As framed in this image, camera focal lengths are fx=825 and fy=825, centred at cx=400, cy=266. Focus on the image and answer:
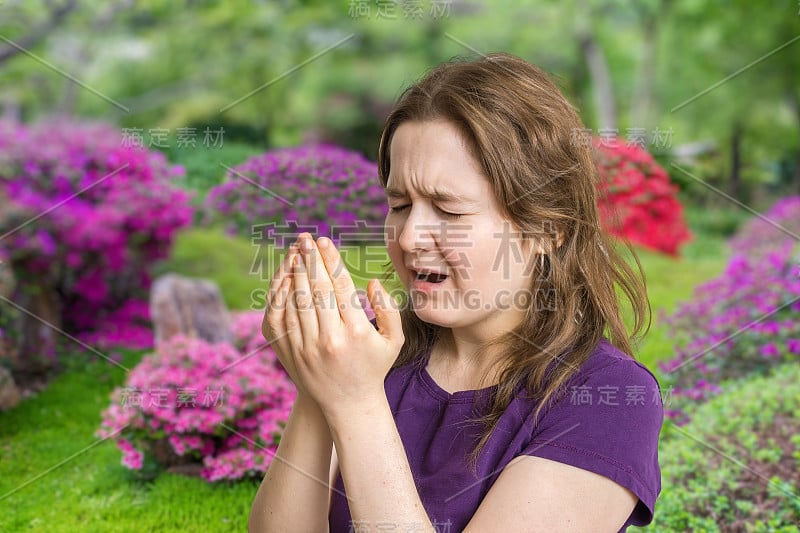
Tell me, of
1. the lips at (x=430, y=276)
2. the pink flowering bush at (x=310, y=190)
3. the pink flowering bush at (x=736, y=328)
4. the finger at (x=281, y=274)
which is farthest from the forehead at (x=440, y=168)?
the pink flowering bush at (x=736, y=328)

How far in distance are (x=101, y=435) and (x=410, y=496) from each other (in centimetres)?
169

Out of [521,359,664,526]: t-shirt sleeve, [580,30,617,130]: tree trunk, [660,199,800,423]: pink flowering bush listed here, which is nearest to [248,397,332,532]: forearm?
[521,359,664,526]: t-shirt sleeve

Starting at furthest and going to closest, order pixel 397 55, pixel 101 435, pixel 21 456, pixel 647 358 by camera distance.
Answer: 1. pixel 397 55
2. pixel 647 358
3. pixel 101 435
4. pixel 21 456

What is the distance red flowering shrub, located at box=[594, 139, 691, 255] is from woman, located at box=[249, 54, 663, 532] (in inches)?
8.3

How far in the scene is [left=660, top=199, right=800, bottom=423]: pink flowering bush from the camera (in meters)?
3.27

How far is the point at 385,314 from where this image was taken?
1.15m

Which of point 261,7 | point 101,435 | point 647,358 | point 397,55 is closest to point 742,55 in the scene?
point 397,55

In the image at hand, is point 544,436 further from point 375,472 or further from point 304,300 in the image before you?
point 304,300

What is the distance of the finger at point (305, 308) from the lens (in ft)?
3.65

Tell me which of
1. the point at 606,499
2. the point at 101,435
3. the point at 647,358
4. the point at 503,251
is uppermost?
the point at 503,251

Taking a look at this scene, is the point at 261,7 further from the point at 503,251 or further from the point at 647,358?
the point at 503,251

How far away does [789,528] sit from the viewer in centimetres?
208

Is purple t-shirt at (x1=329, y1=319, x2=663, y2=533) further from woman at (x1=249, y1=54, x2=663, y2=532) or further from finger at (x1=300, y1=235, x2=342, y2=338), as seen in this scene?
finger at (x1=300, y1=235, x2=342, y2=338)

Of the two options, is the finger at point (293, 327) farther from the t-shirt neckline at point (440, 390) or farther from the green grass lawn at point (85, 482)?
the green grass lawn at point (85, 482)
